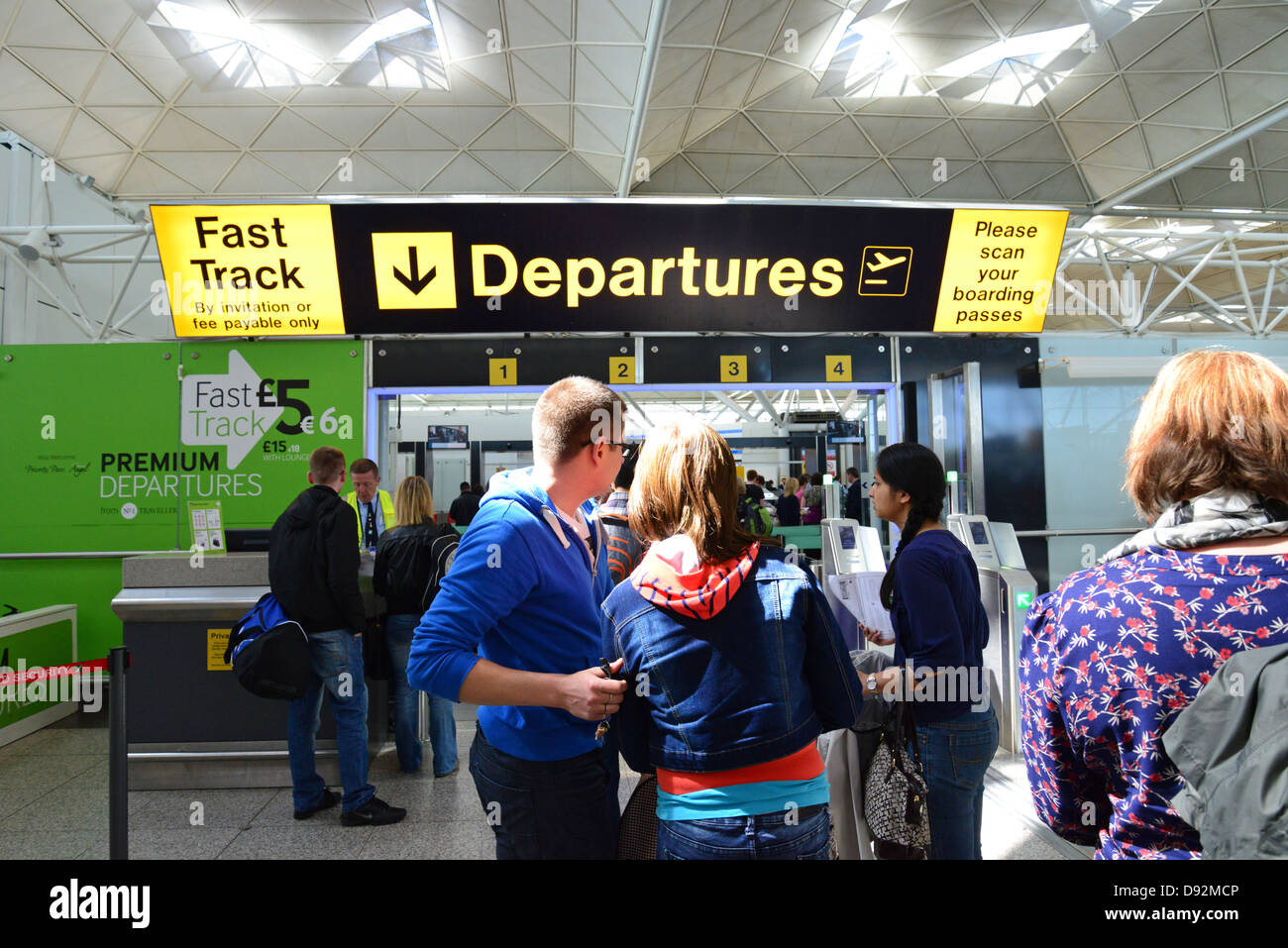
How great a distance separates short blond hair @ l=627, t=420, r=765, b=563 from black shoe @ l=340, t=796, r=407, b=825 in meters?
2.92

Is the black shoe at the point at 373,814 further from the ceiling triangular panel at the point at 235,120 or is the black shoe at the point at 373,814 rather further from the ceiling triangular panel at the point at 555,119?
the ceiling triangular panel at the point at 235,120

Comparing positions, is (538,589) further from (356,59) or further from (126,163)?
(126,163)

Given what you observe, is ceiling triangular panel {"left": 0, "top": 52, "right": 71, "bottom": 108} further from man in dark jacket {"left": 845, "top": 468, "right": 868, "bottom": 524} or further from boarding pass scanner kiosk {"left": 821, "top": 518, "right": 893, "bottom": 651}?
man in dark jacket {"left": 845, "top": 468, "right": 868, "bottom": 524}

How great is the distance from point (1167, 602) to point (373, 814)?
12.1 ft

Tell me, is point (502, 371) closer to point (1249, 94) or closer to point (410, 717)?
point (410, 717)

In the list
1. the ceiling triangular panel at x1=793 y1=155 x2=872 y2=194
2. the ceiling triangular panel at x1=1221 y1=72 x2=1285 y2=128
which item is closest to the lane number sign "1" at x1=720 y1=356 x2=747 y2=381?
the ceiling triangular panel at x1=793 y1=155 x2=872 y2=194

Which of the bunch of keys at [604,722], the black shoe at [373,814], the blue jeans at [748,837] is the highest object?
the bunch of keys at [604,722]

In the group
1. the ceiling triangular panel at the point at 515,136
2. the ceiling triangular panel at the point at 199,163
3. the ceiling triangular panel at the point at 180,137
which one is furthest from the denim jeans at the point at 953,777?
the ceiling triangular panel at the point at 199,163

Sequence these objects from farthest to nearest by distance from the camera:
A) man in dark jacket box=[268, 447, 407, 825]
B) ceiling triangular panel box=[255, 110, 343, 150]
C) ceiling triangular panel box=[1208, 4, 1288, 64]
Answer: ceiling triangular panel box=[255, 110, 343, 150]
ceiling triangular panel box=[1208, 4, 1288, 64]
man in dark jacket box=[268, 447, 407, 825]

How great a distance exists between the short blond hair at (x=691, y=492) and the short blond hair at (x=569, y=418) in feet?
0.60

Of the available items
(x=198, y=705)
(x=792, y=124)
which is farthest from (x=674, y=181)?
(x=198, y=705)

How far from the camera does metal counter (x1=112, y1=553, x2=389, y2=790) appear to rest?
4.28m

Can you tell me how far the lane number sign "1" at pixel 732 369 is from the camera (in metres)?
5.67

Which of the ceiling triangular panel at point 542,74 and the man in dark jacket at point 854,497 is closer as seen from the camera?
the ceiling triangular panel at point 542,74
